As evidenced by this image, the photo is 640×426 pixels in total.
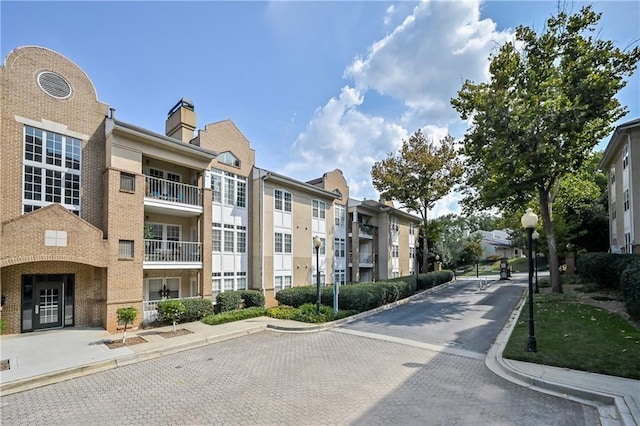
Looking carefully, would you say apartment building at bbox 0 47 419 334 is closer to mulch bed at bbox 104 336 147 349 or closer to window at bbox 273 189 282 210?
window at bbox 273 189 282 210

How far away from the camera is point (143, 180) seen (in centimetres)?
1433

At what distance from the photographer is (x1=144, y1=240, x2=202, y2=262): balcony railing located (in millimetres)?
15086

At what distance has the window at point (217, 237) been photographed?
1788 centimetres

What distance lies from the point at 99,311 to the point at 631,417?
1660 cm


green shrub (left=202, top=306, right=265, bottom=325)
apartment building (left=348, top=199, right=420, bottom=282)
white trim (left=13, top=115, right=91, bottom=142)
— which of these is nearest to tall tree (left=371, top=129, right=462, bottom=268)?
apartment building (left=348, top=199, right=420, bottom=282)

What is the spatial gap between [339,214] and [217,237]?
1209cm

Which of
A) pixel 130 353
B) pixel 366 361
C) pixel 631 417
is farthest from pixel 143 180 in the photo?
pixel 631 417

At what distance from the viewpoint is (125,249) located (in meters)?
13.7

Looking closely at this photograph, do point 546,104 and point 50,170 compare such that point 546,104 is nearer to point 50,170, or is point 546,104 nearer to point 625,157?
point 625,157

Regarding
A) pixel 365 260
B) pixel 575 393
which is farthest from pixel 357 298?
pixel 365 260

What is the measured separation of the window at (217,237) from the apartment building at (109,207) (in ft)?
0.18

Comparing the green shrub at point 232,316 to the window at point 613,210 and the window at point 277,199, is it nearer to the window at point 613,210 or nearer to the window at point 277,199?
the window at point 277,199

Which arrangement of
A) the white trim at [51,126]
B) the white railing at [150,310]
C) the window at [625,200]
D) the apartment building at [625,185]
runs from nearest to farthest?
the white trim at [51,126], the white railing at [150,310], the apartment building at [625,185], the window at [625,200]

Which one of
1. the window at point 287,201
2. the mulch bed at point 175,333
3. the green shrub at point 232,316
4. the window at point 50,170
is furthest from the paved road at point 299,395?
the window at point 287,201
